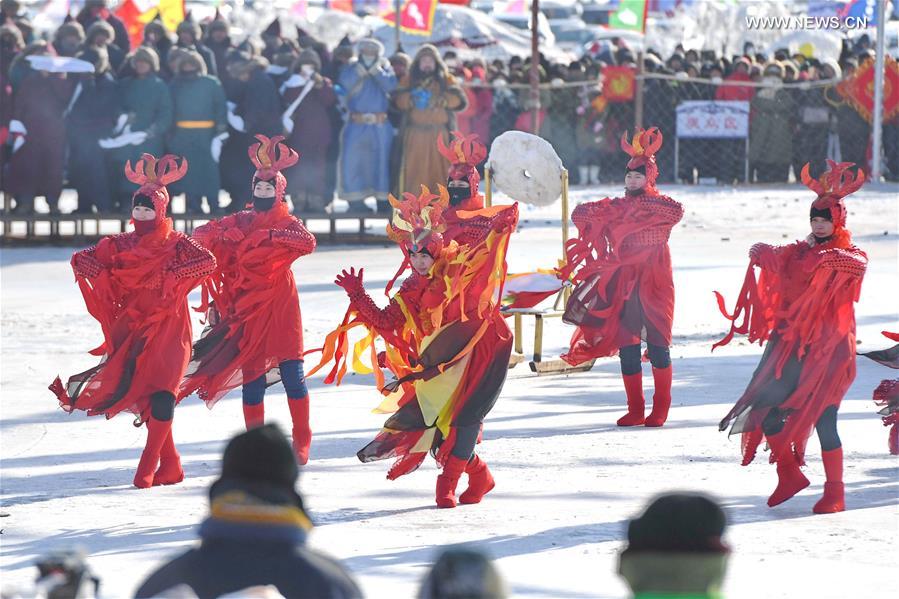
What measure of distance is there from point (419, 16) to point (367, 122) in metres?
6.31

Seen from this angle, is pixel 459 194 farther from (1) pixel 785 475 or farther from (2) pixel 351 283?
(1) pixel 785 475

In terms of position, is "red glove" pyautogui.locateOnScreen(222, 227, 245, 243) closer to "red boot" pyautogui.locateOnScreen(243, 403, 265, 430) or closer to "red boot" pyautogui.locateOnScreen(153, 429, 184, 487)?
"red boot" pyautogui.locateOnScreen(243, 403, 265, 430)

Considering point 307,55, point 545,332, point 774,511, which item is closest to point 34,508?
point 774,511

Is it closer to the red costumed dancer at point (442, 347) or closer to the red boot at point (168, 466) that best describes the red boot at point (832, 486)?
the red costumed dancer at point (442, 347)

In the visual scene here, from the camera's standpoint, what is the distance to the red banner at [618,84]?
69.3 ft

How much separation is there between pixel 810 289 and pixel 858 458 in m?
1.21

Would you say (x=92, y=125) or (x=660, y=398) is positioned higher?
(x=92, y=125)

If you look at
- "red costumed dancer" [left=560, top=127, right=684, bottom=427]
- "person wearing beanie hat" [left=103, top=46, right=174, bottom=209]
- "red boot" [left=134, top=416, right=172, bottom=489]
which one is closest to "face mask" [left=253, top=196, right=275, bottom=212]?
"red boot" [left=134, top=416, right=172, bottom=489]

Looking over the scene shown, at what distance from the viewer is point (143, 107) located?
15672 mm

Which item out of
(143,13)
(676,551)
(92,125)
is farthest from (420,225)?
(143,13)

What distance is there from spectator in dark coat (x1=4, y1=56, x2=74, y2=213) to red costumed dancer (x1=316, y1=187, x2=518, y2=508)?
9.32 meters

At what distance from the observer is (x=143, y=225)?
7.47 metres

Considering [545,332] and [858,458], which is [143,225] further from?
[545,332]

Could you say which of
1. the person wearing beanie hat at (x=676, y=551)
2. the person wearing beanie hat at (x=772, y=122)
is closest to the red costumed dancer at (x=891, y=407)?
the person wearing beanie hat at (x=676, y=551)
